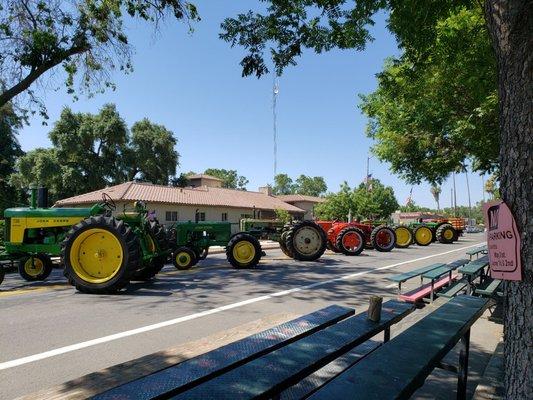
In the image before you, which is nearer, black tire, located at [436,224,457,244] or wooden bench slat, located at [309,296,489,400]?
wooden bench slat, located at [309,296,489,400]

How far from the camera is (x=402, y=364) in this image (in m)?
2.38

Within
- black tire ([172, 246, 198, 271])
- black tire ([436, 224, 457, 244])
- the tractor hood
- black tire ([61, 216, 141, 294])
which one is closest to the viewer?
black tire ([61, 216, 141, 294])

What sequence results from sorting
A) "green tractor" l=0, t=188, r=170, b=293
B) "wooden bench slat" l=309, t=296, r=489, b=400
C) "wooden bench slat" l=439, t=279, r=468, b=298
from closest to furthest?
"wooden bench slat" l=309, t=296, r=489, b=400 → "wooden bench slat" l=439, t=279, r=468, b=298 → "green tractor" l=0, t=188, r=170, b=293

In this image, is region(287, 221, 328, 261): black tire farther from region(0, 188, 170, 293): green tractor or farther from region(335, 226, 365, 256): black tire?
region(0, 188, 170, 293): green tractor

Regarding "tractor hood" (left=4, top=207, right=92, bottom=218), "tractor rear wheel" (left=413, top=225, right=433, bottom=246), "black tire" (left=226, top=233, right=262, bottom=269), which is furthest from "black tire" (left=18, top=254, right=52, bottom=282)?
"tractor rear wheel" (left=413, top=225, right=433, bottom=246)

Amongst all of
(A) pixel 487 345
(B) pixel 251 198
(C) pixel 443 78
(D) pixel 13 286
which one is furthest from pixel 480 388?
(B) pixel 251 198

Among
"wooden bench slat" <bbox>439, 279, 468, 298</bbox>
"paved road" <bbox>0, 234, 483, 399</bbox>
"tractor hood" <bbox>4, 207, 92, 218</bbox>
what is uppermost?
"tractor hood" <bbox>4, 207, 92, 218</bbox>

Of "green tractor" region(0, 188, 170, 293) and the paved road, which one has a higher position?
"green tractor" region(0, 188, 170, 293)

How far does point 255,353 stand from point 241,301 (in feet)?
15.6

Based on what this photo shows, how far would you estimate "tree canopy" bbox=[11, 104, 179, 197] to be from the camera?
3631 cm

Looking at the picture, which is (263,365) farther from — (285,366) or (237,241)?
(237,241)

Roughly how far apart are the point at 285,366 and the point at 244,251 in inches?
378

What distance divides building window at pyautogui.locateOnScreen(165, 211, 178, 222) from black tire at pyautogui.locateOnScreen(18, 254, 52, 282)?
22.4 metres

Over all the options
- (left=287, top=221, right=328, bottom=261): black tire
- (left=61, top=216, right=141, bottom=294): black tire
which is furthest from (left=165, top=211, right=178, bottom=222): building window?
(left=61, top=216, right=141, bottom=294): black tire
